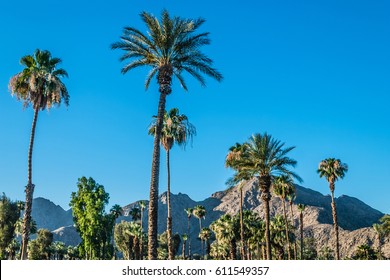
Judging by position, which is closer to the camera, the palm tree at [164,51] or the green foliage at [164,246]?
the palm tree at [164,51]

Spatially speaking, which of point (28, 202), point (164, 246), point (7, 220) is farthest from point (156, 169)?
point (164, 246)

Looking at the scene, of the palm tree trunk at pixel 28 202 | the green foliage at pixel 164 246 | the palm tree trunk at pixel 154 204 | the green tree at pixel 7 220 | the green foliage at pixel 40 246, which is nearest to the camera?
the palm tree trunk at pixel 154 204

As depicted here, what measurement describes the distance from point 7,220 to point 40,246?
132 ft

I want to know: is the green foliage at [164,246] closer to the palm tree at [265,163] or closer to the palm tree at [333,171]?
the palm tree at [333,171]

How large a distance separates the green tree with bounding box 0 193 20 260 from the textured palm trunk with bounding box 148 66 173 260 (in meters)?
41.1

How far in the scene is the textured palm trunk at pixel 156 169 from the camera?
79.0 ft

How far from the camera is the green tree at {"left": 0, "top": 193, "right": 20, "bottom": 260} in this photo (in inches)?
2318

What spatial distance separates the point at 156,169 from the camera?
25.2 meters

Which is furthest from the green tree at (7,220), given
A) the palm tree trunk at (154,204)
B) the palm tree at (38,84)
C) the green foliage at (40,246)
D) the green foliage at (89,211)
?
the palm tree trunk at (154,204)

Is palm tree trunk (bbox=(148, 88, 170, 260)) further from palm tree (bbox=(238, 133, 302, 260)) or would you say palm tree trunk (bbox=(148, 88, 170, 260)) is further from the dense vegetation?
palm tree (bbox=(238, 133, 302, 260))

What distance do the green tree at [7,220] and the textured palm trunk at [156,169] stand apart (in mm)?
41083

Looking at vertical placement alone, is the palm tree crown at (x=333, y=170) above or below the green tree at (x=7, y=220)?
above

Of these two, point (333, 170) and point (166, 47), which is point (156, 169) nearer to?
point (166, 47)
